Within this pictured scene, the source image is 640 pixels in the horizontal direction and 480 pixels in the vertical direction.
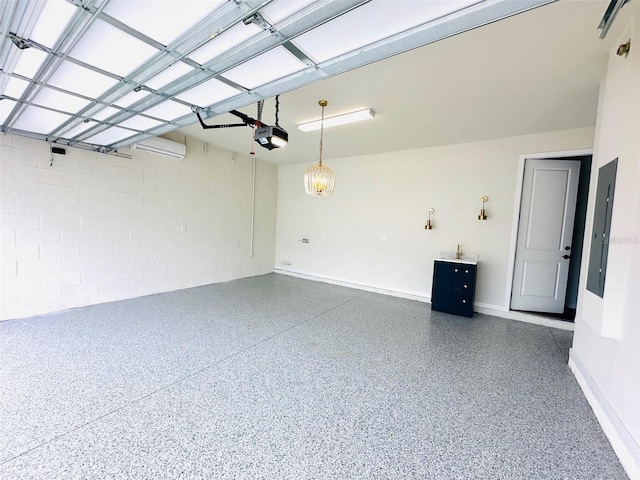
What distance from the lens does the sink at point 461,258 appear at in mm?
4336

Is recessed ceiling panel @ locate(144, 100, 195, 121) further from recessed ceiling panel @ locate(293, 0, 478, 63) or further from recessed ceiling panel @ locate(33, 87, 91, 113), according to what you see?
recessed ceiling panel @ locate(293, 0, 478, 63)

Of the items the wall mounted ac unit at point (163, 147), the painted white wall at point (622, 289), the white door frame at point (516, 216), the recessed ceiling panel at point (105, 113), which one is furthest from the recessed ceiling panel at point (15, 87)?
the white door frame at point (516, 216)

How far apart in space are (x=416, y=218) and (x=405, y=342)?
8.37 feet

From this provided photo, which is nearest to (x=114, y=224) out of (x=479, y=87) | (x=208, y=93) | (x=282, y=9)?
(x=208, y=93)

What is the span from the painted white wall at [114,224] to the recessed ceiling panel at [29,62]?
207 cm

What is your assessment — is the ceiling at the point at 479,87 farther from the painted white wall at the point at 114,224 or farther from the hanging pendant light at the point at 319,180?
the painted white wall at the point at 114,224

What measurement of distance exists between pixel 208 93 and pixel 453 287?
4.14 metres

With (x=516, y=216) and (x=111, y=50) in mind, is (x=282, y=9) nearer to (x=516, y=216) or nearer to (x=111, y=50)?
(x=111, y=50)

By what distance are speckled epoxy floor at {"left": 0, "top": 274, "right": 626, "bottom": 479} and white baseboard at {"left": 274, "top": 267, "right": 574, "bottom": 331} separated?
0.97ft

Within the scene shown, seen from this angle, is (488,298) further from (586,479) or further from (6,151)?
(6,151)

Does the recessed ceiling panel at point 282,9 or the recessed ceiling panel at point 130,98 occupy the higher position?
the recessed ceiling panel at point 282,9

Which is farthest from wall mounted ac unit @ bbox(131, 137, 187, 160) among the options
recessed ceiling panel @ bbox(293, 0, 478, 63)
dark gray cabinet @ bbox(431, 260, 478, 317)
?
dark gray cabinet @ bbox(431, 260, 478, 317)

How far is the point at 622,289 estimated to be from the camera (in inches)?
74.5

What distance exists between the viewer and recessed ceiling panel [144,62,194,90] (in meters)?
1.88
